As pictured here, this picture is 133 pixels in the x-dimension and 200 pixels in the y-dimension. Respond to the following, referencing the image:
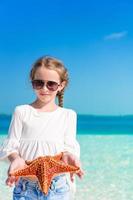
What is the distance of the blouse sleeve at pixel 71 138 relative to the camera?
2.82 m

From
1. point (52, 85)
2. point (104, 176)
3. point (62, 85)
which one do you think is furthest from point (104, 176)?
point (52, 85)

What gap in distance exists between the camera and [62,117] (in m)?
2.90

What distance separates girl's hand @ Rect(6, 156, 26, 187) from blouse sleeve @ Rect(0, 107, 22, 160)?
0.07 metres

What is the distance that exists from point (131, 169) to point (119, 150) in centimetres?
317

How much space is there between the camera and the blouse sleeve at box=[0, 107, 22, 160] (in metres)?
2.74

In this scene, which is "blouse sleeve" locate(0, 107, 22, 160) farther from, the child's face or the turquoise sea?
the turquoise sea

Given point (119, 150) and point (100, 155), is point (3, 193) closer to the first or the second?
point (100, 155)

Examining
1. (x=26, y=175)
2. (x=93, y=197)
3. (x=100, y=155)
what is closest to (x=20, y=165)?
(x=26, y=175)

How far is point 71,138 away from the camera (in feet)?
9.36

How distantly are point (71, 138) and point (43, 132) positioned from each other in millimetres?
136

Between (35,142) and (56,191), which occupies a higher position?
(35,142)

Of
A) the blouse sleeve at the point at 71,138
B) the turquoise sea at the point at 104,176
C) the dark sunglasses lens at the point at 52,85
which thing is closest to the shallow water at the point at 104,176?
the turquoise sea at the point at 104,176

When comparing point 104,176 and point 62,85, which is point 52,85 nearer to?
point 62,85

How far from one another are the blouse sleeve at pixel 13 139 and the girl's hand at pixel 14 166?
2.7 inches
